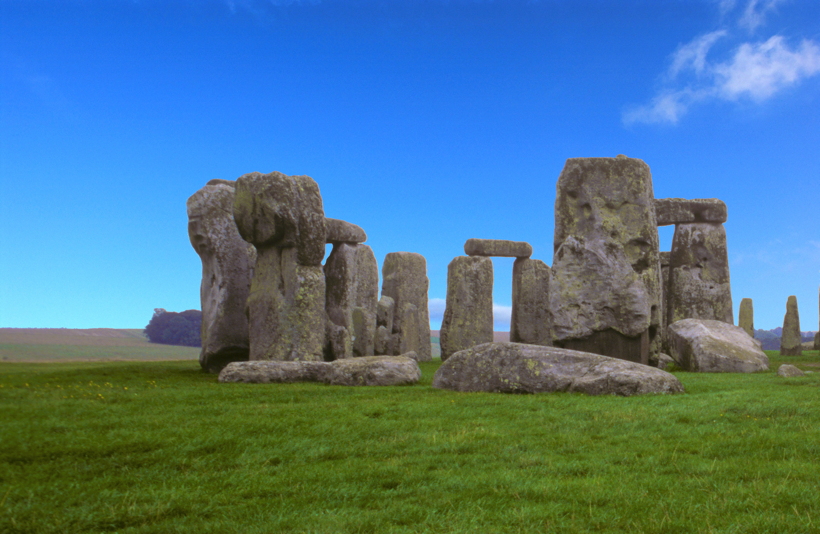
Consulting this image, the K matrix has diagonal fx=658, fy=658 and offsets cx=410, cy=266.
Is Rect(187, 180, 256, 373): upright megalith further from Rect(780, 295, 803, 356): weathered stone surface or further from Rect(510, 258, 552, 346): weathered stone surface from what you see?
Rect(780, 295, 803, 356): weathered stone surface

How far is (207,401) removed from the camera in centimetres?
755

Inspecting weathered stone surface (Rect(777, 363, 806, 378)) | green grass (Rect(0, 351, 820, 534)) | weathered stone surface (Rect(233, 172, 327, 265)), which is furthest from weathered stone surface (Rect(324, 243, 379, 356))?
green grass (Rect(0, 351, 820, 534))

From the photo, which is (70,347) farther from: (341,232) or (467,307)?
(467,307)

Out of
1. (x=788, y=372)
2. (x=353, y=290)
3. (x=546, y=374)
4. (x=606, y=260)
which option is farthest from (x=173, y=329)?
(x=788, y=372)

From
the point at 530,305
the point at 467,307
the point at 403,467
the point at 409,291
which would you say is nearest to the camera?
the point at 403,467

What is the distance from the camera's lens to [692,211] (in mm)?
20641

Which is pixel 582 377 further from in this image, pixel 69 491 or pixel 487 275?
pixel 487 275

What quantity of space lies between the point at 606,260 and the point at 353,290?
22.2ft

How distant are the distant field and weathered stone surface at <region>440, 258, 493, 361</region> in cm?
845

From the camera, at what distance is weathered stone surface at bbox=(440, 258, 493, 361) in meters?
21.1

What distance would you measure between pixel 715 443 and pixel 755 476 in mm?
945

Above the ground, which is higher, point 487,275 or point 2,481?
point 487,275

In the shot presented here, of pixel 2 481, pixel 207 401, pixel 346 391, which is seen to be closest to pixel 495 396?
pixel 346 391

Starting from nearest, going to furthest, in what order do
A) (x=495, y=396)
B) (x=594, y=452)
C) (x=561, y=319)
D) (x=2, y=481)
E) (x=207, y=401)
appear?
(x=2, y=481)
(x=594, y=452)
(x=207, y=401)
(x=495, y=396)
(x=561, y=319)
